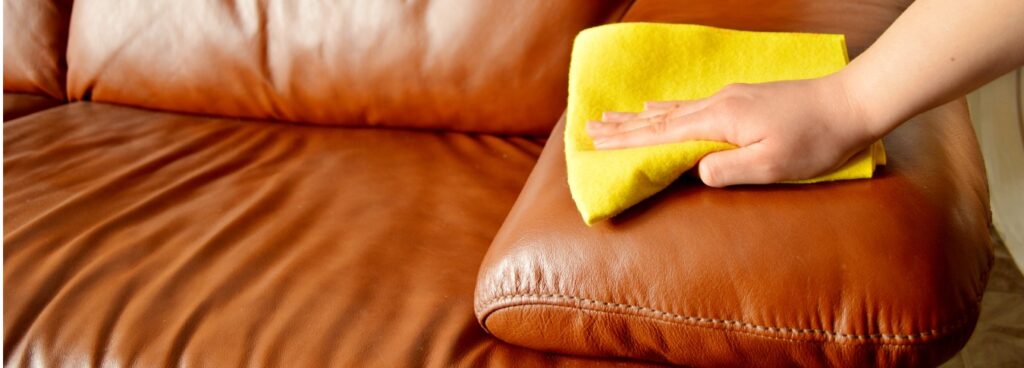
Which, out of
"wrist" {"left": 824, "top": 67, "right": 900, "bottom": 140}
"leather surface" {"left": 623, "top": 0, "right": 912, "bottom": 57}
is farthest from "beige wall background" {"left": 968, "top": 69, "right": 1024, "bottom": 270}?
"wrist" {"left": 824, "top": 67, "right": 900, "bottom": 140}

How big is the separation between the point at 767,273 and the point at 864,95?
0.53 feet

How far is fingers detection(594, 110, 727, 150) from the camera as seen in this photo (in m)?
0.69

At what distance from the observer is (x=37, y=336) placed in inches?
30.5

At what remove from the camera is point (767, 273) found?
60cm

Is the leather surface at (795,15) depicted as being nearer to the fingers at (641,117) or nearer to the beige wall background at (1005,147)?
the fingers at (641,117)

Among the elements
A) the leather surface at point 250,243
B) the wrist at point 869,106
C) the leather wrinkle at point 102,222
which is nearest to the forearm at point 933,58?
the wrist at point 869,106

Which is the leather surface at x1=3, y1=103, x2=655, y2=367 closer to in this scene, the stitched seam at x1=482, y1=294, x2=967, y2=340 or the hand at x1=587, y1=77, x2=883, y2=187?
the stitched seam at x1=482, y1=294, x2=967, y2=340

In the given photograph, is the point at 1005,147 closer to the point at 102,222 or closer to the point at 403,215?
the point at 403,215

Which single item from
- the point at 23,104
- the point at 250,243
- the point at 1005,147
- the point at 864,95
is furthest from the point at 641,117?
the point at 23,104

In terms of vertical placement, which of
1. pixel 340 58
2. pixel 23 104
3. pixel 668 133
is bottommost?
pixel 23 104

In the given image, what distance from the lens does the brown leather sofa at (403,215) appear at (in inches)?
24.0

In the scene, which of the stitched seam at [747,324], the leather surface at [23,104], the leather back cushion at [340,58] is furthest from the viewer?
the leather surface at [23,104]

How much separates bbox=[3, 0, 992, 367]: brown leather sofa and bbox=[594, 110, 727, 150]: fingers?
1.6 inches

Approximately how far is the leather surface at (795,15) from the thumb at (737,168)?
226 mm
